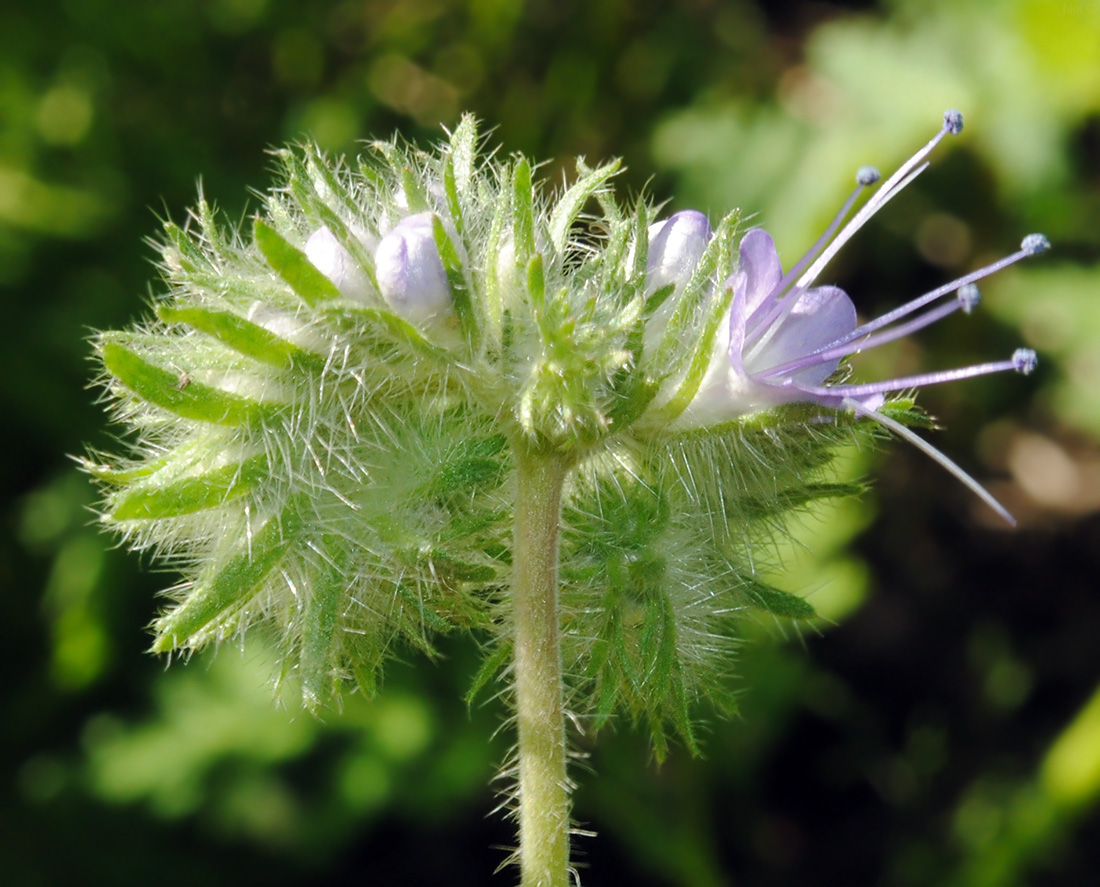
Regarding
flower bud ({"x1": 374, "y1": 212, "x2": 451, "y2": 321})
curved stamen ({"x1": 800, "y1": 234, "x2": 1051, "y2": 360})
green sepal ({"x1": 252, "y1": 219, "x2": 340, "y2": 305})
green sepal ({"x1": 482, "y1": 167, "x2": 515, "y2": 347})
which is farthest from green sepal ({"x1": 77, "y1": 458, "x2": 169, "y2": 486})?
curved stamen ({"x1": 800, "y1": 234, "x2": 1051, "y2": 360})

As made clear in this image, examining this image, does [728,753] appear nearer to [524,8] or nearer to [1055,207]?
[1055,207]

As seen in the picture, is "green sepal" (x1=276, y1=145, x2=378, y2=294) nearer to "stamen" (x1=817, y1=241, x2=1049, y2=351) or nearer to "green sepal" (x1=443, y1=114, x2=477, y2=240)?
"green sepal" (x1=443, y1=114, x2=477, y2=240)

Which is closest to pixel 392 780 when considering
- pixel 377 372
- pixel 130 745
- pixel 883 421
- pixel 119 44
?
pixel 130 745

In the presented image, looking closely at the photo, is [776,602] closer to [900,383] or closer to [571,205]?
[900,383]

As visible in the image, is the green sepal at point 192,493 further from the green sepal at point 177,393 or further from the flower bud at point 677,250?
the flower bud at point 677,250

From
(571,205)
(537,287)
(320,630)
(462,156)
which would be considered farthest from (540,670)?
(462,156)

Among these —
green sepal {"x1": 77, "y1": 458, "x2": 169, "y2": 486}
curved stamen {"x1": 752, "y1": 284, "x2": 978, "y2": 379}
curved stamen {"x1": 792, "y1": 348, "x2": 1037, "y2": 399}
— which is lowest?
green sepal {"x1": 77, "y1": 458, "x2": 169, "y2": 486}

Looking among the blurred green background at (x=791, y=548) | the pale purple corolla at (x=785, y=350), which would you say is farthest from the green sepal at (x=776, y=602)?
the blurred green background at (x=791, y=548)
